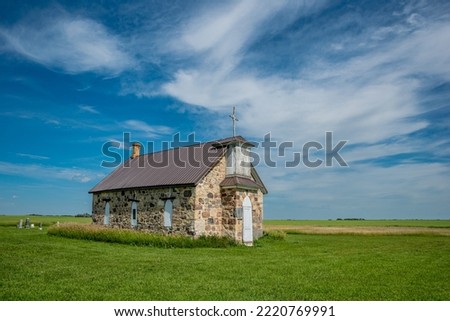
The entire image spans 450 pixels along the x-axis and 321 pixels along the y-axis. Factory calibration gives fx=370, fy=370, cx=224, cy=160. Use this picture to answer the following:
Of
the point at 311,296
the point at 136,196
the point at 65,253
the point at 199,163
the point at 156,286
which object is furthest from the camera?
the point at 136,196

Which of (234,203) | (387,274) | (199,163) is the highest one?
(199,163)

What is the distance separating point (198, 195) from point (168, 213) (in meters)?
2.70

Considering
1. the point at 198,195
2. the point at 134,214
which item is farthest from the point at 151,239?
the point at 134,214

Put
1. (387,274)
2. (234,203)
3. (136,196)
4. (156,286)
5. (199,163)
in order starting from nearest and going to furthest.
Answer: (156,286), (387,274), (234,203), (199,163), (136,196)

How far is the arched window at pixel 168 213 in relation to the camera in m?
23.7

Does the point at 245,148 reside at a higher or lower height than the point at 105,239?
higher

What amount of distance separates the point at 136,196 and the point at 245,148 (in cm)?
861

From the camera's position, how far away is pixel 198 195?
22.6 meters

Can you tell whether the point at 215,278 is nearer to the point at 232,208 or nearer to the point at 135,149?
the point at 232,208

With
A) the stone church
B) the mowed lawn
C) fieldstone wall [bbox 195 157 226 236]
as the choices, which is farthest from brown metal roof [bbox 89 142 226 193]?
the mowed lawn

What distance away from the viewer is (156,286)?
32.1 feet

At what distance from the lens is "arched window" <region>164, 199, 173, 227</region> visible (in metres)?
23.7
